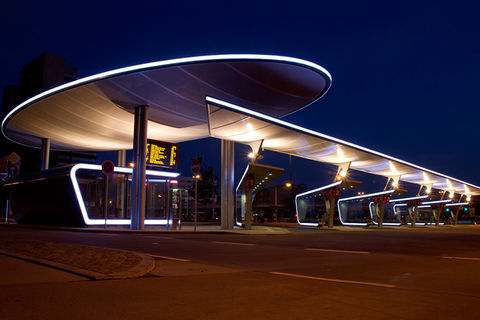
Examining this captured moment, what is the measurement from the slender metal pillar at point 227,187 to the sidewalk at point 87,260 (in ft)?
60.6

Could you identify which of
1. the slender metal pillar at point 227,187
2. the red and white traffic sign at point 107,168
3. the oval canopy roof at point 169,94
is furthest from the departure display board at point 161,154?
the red and white traffic sign at point 107,168

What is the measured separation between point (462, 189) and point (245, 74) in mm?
53779

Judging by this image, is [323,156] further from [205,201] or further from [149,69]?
[205,201]

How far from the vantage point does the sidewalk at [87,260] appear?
264 inches

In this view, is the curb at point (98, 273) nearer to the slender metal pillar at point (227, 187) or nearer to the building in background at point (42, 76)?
the slender metal pillar at point (227, 187)

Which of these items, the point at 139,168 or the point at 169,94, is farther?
the point at 139,168

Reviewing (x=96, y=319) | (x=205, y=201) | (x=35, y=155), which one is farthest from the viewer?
(x=205, y=201)

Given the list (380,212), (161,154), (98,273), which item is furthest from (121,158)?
(98,273)

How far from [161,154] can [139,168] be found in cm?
440

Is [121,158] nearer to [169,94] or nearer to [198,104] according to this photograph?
[198,104]

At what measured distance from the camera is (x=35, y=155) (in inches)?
2205

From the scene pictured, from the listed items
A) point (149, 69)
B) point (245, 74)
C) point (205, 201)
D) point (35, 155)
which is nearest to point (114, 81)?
point (149, 69)

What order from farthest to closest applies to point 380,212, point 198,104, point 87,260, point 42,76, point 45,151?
1. point 42,76
2. point 380,212
3. point 45,151
4. point 198,104
5. point 87,260

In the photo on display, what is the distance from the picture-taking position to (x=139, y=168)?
1022 inches
